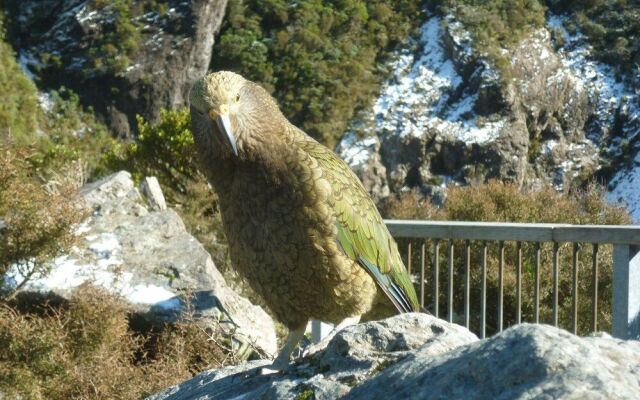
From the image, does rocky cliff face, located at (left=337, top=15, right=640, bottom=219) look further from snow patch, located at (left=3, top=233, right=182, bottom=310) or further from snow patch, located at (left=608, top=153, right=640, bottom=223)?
snow patch, located at (left=3, top=233, right=182, bottom=310)

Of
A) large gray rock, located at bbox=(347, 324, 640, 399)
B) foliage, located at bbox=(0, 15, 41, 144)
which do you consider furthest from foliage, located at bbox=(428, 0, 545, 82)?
large gray rock, located at bbox=(347, 324, 640, 399)

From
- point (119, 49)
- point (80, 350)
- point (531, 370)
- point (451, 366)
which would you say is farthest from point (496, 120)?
point (531, 370)

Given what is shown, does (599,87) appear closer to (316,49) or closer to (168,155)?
(316,49)

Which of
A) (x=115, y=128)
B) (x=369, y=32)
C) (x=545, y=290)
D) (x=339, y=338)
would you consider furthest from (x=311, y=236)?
(x=369, y=32)

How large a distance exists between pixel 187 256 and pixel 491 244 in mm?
5076

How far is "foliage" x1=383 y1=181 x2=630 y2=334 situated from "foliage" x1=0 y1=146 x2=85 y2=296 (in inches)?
151

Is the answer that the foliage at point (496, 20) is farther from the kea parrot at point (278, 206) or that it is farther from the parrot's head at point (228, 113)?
the parrot's head at point (228, 113)

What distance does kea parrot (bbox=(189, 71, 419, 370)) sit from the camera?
301 centimetres

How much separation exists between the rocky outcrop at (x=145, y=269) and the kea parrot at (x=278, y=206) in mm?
2404

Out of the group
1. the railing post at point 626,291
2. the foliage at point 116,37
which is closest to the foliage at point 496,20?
the foliage at point 116,37

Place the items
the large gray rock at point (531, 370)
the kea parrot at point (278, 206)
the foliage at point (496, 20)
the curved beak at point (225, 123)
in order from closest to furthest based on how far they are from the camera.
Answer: the large gray rock at point (531, 370), the curved beak at point (225, 123), the kea parrot at point (278, 206), the foliage at point (496, 20)

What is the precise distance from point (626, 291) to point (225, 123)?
10.2 feet

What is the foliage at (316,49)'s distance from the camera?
22.1 m

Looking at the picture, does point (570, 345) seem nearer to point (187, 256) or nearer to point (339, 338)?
point (339, 338)
